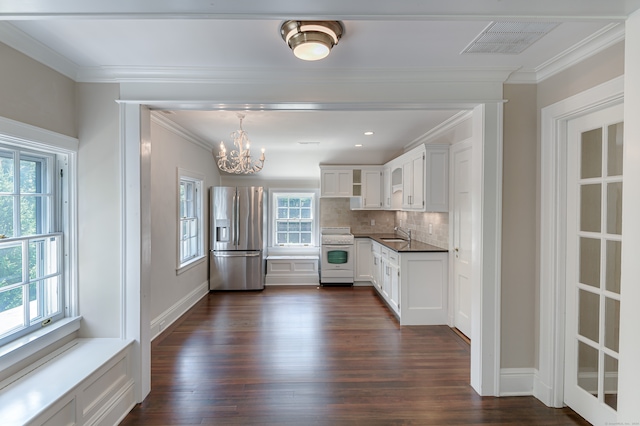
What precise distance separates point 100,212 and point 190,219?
2.37 meters

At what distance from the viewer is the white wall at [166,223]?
334cm

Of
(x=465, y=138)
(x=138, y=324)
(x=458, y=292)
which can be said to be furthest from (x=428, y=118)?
(x=138, y=324)

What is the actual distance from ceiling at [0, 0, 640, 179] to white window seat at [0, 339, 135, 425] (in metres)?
1.75

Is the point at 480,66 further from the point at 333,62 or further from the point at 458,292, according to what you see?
the point at 458,292

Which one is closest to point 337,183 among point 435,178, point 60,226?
point 435,178

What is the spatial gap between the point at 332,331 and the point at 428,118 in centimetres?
272

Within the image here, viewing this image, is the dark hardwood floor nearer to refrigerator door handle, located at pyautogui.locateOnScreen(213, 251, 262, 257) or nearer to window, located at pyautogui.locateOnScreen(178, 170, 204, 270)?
window, located at pyautogui.locateOnScreen(178, 170, 204, 270)

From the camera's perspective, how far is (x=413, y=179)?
415 centimetres

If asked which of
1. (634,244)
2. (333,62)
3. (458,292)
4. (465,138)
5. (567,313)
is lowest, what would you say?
(458,292)

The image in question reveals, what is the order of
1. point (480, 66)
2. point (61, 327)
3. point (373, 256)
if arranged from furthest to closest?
point (373, 256), point (480, 66), point (61, 327)

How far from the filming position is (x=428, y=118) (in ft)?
11.6

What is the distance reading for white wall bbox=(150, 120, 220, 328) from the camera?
3.34 metres

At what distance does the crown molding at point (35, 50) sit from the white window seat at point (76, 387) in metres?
1.88

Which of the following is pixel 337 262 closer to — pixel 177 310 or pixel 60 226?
pixel 177 310
